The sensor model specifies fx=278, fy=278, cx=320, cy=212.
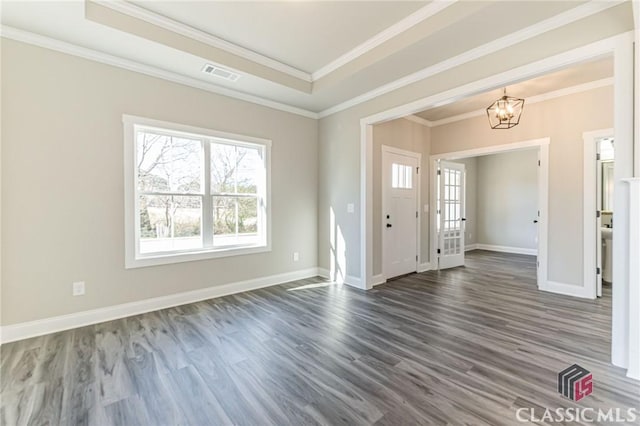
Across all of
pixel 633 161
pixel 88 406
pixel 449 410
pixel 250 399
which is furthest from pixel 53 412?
pixel 633 161

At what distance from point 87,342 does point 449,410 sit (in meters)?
3.13

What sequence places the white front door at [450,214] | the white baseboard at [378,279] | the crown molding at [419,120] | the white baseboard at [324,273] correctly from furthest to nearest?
the white front door at [450,214], the crown molding at [419,120], the white baseboard at [324,273], the white baseboard at [378,279]

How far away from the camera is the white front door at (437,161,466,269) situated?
220 inches

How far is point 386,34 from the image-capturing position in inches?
120

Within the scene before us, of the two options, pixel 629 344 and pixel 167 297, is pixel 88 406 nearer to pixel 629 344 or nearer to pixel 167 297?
pixel 167 297

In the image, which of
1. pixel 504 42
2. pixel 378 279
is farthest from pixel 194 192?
pixel 504 42

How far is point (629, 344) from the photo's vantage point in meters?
2.09

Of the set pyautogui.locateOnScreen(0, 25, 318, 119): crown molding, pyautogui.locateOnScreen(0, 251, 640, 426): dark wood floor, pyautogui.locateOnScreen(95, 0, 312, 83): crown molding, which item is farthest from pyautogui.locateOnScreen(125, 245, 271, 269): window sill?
pyautogui.locateOnScreen(95, 0, 312, 83): crown molding

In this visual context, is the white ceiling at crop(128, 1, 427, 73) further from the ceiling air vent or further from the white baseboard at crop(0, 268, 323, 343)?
the white baseboard at crop(0, 268, 323, 343)

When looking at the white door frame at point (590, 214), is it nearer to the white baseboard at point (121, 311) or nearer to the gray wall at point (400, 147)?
the gray wall at point (400, 147)

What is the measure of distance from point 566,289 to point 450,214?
224 centimetres

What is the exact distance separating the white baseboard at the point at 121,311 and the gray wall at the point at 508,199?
21.5 ft

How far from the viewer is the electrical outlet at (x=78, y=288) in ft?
9.70

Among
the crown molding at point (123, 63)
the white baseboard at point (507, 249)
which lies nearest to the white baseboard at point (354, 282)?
the crown molding at point (123, 63)
